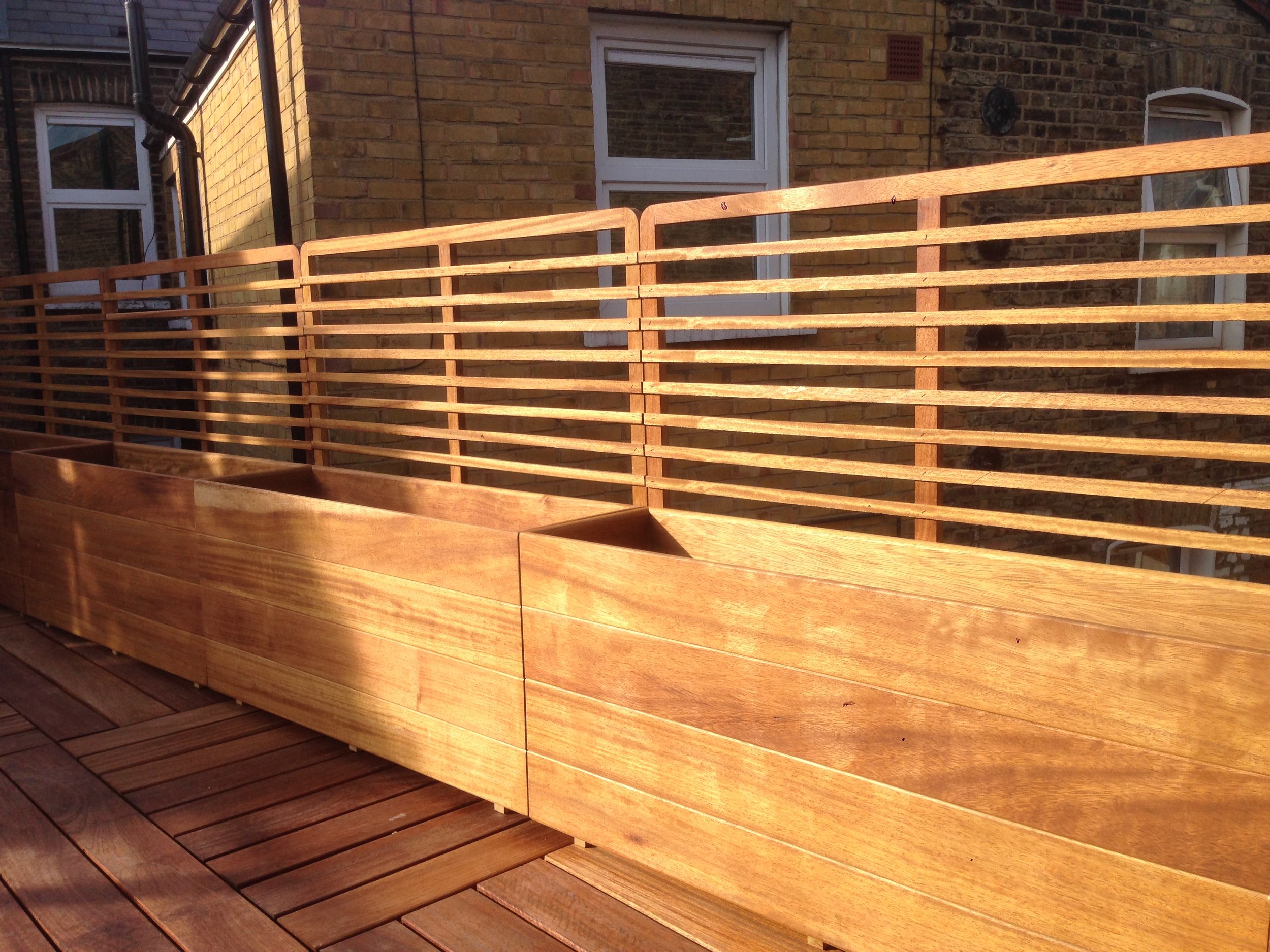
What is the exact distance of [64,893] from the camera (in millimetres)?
2514

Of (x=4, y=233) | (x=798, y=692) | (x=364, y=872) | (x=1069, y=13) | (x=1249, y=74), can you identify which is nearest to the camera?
(x=798, y=692)

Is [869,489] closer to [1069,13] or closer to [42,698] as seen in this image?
[1069,13]

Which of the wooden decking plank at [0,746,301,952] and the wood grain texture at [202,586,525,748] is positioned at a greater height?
the wood grain texture at [202,586,525,748]

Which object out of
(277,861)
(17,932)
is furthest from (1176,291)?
(17,932)

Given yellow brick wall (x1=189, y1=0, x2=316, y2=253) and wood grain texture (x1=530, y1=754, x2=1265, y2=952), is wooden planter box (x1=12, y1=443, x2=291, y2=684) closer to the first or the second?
yellow brick wall (x1=189, y1=0, x2=316, y2=253)

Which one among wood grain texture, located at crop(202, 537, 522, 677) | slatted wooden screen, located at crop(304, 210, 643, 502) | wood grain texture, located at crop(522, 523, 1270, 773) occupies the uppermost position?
slatted wooden screen, located at crop(304, 210, 643, 502)

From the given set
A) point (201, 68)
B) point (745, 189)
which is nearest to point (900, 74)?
point (745, 189)

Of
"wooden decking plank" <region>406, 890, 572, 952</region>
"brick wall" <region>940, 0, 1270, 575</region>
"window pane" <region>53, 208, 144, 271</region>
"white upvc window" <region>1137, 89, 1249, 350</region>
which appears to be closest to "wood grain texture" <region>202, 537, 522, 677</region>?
"wooden decking plank" <region>406, 890, 572, 952</region>

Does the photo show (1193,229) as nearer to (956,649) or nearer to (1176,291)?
(1176,291)

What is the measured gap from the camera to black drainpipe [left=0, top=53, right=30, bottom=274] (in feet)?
32.3

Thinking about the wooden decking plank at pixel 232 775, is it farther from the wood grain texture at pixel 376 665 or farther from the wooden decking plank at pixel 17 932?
the wooden decking plank at pixel 17 932

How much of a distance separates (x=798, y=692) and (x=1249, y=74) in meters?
7.01

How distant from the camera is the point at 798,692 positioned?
6.89ft

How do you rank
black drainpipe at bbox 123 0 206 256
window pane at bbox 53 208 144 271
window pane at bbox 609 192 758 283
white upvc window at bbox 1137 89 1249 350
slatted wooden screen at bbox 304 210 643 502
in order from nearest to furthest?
slatted wooden screen at bbox 304 210 643 502 → window pane at bbox 609 192 758 283 → white upvc window at bbox 1137 89 1249 350 → black drainpipe at bbox 123 0 206 256 → window pane at bbox 53 208 144 271
